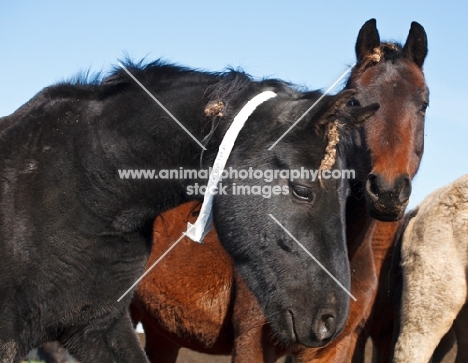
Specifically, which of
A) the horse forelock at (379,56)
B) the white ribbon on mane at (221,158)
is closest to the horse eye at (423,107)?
the horse forelock at (379,56)

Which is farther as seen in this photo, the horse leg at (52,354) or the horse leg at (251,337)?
the horse leg at (52,354)

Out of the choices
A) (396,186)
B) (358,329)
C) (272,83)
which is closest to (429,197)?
(358,329)

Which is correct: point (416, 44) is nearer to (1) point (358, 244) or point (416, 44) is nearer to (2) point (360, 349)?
(1) point (358, 244)

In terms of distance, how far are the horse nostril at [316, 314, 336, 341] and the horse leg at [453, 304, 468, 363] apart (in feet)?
10.6

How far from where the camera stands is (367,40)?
6906 millimetres

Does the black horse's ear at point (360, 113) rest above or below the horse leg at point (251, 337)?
above

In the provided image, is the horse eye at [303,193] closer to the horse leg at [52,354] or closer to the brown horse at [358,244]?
the brown horse at [358,244]

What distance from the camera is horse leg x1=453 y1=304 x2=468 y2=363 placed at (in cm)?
719

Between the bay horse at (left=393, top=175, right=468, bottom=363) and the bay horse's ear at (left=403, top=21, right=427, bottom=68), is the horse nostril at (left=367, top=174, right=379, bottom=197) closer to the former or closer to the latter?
the bay horse at (left=393, top=175, right=468, bottom=363)

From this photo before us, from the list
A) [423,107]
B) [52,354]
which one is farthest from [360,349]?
[52,354]

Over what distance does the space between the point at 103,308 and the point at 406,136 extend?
2.74 metres

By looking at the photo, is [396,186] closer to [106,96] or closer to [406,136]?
[406,136]

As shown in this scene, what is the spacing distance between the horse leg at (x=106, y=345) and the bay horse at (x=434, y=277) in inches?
102

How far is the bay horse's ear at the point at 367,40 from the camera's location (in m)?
6.90
